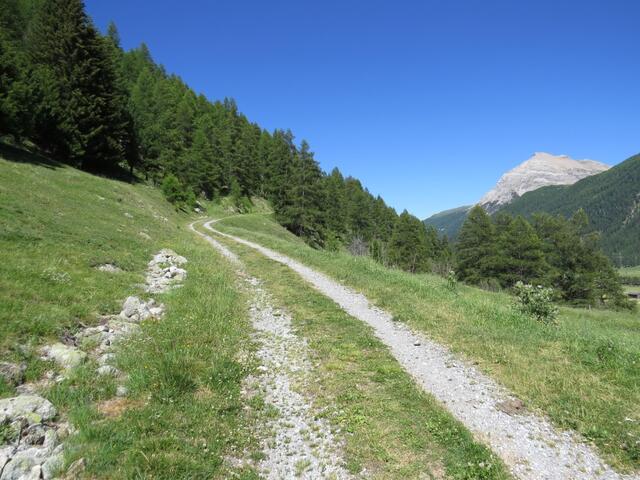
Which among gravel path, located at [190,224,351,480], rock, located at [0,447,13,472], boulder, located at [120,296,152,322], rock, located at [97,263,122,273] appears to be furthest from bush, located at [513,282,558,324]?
rock, located at [97,263,122,273]

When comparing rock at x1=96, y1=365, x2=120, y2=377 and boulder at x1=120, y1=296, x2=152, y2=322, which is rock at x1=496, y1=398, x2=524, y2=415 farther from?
boulder at x1=120, y1=296, x2=152, y2=322

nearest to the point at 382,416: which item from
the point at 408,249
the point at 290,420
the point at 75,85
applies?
the point at 290,420

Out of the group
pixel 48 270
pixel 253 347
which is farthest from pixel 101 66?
pixel 253 347

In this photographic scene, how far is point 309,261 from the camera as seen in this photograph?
23844 millimetres

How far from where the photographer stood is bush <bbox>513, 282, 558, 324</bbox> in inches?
545

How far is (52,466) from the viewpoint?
4.75 meters

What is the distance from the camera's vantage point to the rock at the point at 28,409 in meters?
5.26

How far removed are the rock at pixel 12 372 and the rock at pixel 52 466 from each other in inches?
96.0

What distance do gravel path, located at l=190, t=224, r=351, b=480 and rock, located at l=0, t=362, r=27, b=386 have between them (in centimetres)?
433

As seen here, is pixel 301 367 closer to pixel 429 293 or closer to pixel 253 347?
pixel 253 347

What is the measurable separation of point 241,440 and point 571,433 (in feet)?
19.8

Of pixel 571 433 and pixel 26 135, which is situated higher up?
pixel 26 135

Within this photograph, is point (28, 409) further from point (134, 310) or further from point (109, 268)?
point (109, 268)

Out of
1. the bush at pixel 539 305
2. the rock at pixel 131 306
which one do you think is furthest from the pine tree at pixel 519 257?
the rock at pixel 131 306
